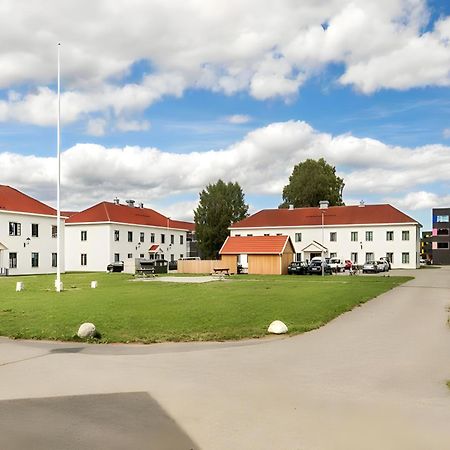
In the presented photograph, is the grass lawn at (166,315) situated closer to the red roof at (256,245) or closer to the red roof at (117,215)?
the red roof at (256,245)

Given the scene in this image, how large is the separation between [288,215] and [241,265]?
2607 cm

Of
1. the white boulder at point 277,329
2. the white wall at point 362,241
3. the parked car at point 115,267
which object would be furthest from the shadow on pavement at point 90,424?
the white wall at point 362,241

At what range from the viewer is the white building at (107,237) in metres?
67.9

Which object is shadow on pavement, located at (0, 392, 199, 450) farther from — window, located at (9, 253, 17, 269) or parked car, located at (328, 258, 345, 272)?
parked car, located at (328, 258, 345, 272)

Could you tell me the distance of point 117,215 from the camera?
2808 inches

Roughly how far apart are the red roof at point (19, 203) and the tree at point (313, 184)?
45488 millimetres

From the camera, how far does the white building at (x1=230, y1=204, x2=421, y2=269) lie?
235 ft

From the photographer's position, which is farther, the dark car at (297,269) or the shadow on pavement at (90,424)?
the dark car at (297,269)

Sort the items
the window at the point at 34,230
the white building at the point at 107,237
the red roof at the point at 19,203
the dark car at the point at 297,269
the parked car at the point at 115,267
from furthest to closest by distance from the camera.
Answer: the white building at the point at 107,237 < the parked car at the point at 115,267 < the window at the point at 34,230 < the red roof at the point at 19,203 < the dark car at the point at 297,269

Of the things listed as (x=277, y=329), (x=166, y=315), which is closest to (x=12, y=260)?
(x=166, y=315)

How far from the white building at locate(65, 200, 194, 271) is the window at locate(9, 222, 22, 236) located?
548 inches

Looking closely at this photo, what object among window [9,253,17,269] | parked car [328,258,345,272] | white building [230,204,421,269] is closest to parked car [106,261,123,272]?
window [9,253,17,269]

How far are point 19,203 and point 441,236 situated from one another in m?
91.8

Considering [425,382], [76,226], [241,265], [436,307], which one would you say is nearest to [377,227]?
[241,265]
